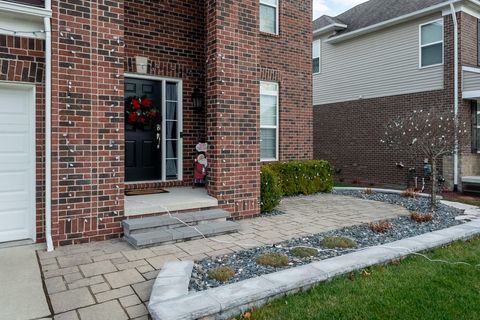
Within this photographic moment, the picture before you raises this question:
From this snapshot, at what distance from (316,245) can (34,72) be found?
4215 mm

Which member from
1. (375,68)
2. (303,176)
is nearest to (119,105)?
(303,176)

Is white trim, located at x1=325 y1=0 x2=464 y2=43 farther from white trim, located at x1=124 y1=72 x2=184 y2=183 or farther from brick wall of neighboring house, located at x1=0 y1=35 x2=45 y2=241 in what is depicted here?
brick wall of neighboring house, located at x1=0 y1=35 x2=45 y2=241

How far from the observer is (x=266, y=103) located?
9.09 meters

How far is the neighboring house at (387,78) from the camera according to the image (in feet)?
36.0

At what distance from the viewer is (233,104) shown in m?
5.98

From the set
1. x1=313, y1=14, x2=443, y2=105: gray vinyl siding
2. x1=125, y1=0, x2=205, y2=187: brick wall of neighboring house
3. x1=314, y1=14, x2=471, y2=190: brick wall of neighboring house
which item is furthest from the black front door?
x1=313, y1=14, x2=443, y2=105: gray vinyl siding

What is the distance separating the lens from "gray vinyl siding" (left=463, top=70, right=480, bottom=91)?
34.7ft

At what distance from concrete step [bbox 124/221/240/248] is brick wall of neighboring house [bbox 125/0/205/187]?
221cm

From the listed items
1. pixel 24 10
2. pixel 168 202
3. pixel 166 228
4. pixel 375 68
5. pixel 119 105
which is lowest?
pixel 166 228

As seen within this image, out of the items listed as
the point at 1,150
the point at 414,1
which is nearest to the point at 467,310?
the point at 1,150

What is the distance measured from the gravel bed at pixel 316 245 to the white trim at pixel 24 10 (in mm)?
3489

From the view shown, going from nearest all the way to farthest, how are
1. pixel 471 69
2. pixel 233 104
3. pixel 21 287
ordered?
pixel 21 287, pixel 233 104, pixel 471 69

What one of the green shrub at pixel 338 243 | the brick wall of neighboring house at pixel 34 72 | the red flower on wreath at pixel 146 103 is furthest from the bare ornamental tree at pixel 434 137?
the brick wall of neighboring house at pixel 34 72

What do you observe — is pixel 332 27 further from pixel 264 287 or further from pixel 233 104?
pixel 264 287
